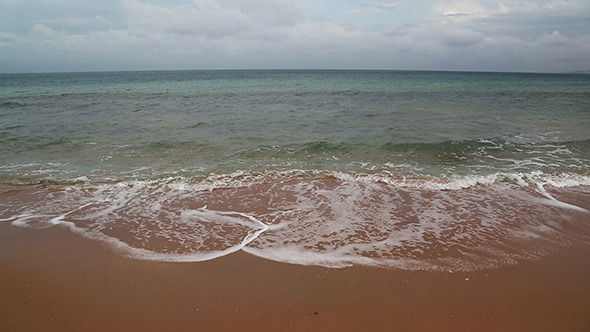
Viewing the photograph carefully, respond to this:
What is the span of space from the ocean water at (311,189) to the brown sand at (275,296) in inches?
13.5

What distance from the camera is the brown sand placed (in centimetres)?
372

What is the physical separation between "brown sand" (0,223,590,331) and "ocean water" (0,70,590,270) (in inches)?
13.5

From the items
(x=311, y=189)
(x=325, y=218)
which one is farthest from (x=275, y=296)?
(x=311, y=189)

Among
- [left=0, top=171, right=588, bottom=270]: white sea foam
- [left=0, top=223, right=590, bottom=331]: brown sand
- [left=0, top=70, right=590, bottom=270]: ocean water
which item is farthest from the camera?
[left=0, top=70, right=590, bottom=270]: ocean water

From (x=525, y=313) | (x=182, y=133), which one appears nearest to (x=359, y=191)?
(x=525, y=313)

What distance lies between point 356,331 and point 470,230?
3.49 m

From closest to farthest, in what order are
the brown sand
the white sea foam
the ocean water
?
the brown sand → the white sea foam → the ocean water

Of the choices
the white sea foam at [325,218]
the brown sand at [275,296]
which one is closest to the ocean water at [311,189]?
the white sea foam at [325,218]

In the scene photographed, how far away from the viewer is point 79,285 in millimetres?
4438

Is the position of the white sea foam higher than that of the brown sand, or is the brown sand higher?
the white sea foam

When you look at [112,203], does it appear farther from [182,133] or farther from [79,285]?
[182,133]

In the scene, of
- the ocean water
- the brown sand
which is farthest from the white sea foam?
the brown sand

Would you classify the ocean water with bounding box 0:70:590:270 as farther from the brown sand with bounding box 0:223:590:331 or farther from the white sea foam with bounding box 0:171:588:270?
the brown sand with bounding box 0:223:590:331

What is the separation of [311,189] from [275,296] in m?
4.03
